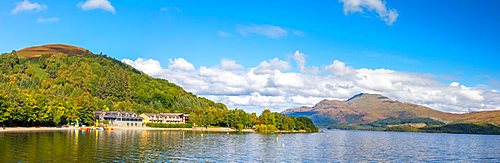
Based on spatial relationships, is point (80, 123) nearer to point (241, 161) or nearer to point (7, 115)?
point (7, 115)

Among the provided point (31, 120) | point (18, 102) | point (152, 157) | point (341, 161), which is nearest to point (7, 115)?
point (18, 102)

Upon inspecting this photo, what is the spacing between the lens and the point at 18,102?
428 feet

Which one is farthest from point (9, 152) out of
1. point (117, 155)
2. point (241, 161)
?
point (241, 161)

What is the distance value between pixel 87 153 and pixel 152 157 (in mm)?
9381

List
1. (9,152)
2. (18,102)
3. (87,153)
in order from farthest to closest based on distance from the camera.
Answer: (18,102) → (87,153) → (9,152)

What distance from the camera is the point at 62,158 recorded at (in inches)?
2210

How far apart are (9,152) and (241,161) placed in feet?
101

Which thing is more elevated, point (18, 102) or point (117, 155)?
point (18, 102)

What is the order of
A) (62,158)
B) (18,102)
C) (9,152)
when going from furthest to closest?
(18,102)
(9,152)
(62,158)

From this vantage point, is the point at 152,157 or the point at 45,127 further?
the point at 45,127

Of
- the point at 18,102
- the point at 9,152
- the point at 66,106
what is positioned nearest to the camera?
the point at 9,152

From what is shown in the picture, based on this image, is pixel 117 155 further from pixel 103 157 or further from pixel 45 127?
pixel 45 127

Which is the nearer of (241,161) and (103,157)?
(103,157)

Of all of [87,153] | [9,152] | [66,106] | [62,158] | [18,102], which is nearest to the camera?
[62,158]
